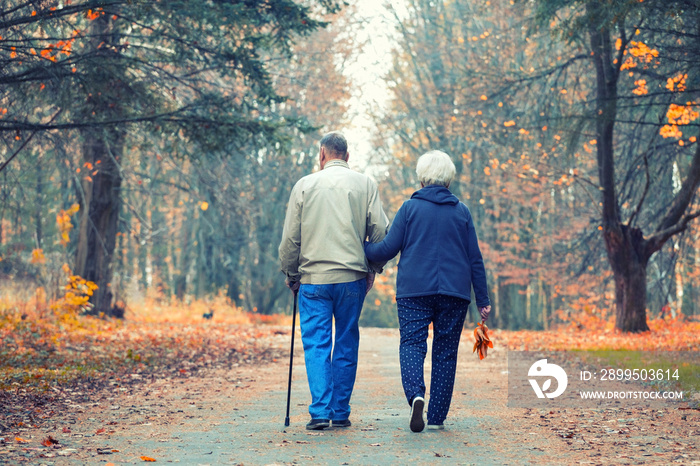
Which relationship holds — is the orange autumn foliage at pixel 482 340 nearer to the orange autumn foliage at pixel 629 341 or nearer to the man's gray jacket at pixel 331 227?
the man's gray jacket at pixel 331 227

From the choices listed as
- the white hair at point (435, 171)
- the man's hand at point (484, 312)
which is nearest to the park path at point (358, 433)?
the man's hand at point (484, 312)

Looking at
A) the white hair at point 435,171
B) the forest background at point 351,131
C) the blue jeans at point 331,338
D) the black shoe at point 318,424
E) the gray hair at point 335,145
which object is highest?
the forest background at point 351,131

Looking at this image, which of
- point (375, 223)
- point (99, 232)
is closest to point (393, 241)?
point (375, 223)

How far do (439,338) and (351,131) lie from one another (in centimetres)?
2366

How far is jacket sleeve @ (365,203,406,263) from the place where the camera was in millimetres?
5582

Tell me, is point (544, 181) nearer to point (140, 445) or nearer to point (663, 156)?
point (663, 156)

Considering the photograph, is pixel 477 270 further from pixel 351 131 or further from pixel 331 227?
pixel 351 131

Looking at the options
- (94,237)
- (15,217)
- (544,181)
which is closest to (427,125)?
(544,181)

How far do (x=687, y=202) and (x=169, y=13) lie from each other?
416 inches

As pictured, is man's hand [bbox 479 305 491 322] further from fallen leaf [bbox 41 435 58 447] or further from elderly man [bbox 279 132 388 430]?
fallen leaf [bbox 41 435 58 447]

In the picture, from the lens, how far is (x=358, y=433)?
5391 mm

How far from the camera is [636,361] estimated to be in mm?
10000

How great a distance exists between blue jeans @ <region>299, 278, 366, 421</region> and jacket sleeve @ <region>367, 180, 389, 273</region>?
22cm

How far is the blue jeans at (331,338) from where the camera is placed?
18.4 ft
